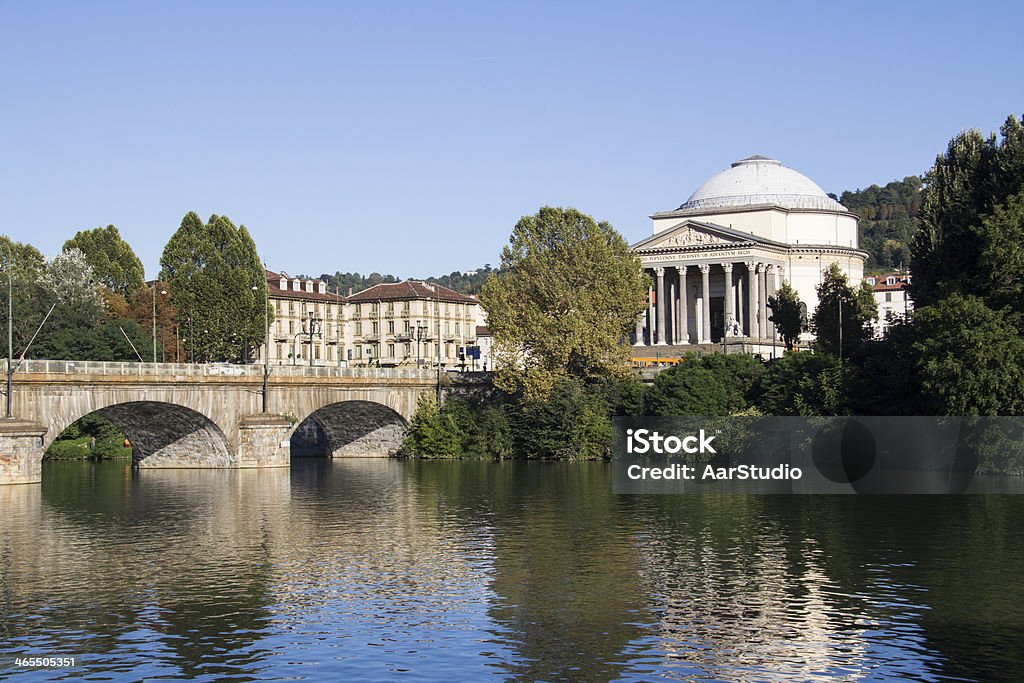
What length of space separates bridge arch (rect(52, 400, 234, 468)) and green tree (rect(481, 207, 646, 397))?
2128 cm

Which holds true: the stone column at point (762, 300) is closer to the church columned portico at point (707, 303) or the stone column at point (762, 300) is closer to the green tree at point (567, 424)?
the church columned portico at point (707, 303)

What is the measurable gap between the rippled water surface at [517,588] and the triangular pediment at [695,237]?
7438 centimetres

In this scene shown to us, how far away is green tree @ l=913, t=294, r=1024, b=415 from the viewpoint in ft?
216

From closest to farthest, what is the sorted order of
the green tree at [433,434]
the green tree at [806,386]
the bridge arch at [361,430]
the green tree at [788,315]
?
1. the green tree at [806,386]
2. the green tree at [433,434]
3. the bridge arch at [361,430]
4. the green tree at [788,315]

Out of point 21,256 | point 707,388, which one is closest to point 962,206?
point 707,388

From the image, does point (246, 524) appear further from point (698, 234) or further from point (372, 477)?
point (698, 234)

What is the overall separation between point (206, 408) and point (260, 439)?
4.47m

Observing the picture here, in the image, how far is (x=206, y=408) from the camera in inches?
3174

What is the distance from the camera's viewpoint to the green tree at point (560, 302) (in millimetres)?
94062

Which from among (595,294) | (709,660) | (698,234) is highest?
(698,234)

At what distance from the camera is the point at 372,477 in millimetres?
80875

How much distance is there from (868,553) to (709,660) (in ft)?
54.4

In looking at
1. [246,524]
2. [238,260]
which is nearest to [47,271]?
[238,260]

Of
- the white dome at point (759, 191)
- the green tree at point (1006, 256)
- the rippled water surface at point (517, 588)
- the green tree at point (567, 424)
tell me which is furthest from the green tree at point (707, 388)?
the white dome at point (759, 191)
